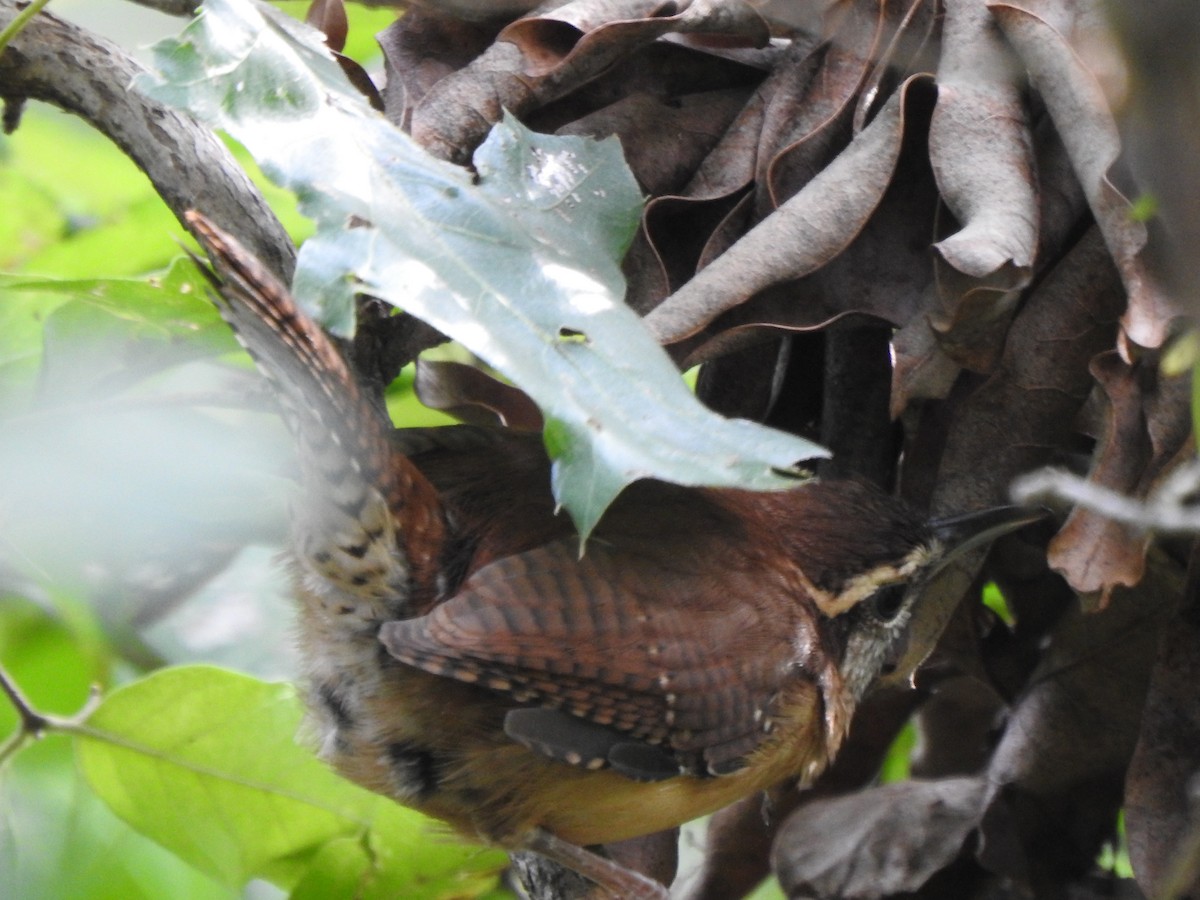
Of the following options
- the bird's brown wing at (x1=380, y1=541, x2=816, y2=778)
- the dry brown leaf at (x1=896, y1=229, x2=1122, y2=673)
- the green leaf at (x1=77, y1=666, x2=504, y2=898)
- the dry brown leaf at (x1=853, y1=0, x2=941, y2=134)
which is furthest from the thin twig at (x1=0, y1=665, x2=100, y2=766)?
the dry brown leaf at (x1=853, y1=0, x2=941, y2=134)

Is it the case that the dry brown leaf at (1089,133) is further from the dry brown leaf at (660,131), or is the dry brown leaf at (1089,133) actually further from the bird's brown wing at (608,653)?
the bird's brown wing at (608,653)

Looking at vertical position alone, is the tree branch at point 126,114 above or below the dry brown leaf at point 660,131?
above

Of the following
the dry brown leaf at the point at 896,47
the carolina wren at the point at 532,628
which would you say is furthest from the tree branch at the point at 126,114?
the dry brown leaf at the point at 896,47

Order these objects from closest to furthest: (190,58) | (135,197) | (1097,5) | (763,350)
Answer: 1. (190,58)
2. (1097,5)
3. (763,350)
4. (135,197)

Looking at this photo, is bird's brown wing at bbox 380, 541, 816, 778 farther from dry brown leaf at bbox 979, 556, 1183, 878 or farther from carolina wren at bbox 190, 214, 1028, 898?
dry brown leaf at bbox 979, 556, 1183, 878

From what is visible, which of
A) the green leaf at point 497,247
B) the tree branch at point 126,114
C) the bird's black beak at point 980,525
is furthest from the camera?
the bird's black beak at point 980,525

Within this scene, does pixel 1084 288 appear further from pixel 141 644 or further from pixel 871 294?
pixel 141 644

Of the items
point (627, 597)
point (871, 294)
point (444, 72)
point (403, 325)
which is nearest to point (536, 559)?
point (627, 597)
